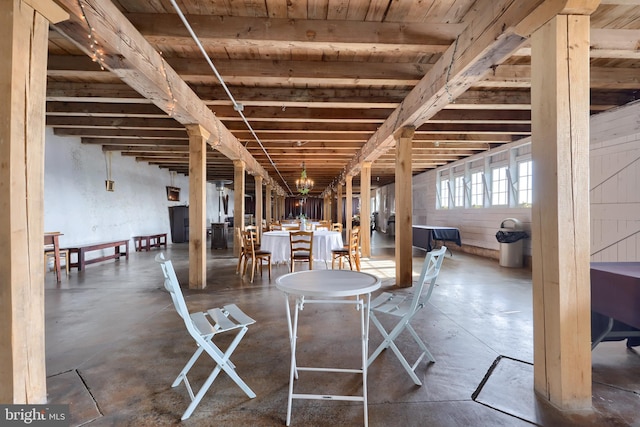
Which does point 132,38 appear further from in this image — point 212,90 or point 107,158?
point 107,158

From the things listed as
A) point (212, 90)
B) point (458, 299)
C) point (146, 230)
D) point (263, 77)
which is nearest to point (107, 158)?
point (146, 230)

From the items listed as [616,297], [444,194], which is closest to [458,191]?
[444,194]

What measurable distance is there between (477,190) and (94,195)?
10.1 meters

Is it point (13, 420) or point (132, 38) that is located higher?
point (132, 38)

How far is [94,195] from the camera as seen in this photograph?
290 inches

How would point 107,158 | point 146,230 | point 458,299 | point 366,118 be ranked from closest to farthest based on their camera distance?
point 458,299 < point 366,118 < point 107,158 < point 146,230

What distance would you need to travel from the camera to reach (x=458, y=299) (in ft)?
13.2

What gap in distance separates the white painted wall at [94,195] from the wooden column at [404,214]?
6.79 meters

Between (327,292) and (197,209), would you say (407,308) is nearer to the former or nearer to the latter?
(327,292)

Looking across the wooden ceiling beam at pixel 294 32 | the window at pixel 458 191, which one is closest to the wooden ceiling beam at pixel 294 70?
the wooden ceiling beam at pixel 294 32

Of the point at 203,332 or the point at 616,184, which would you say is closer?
the point at 203,332

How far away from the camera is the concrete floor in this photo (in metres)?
1.71

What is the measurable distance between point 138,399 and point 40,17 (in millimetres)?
2360

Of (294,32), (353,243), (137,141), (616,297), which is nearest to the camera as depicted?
(616,297)
